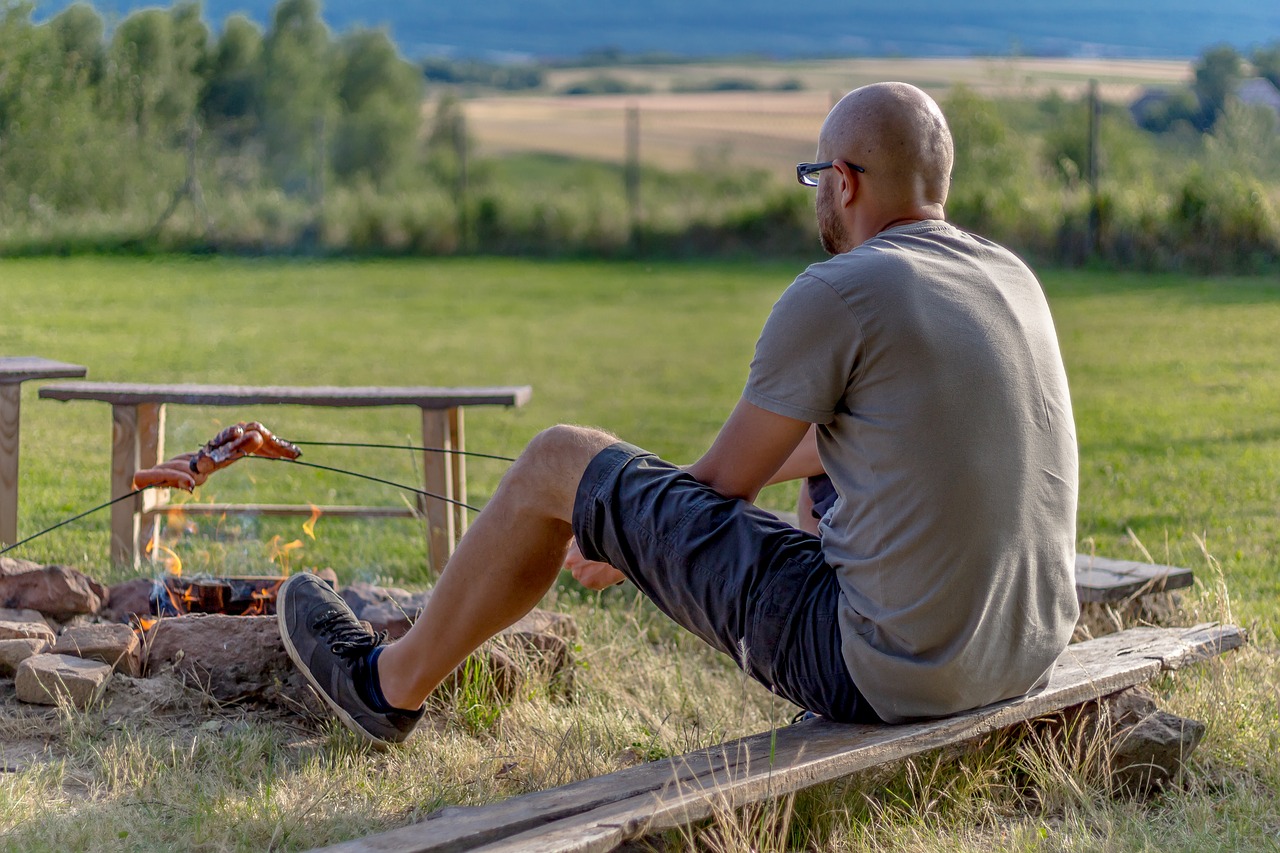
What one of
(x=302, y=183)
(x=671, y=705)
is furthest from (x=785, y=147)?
(x=671, y=705)

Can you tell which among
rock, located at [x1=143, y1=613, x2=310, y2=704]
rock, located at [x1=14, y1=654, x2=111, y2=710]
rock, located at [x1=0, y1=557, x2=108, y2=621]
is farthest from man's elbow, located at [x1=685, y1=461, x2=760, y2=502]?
rock, located at [x1=0, y1=557, x2=108, y2=621]

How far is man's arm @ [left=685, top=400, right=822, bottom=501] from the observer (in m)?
2.33

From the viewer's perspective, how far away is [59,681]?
3.13 m

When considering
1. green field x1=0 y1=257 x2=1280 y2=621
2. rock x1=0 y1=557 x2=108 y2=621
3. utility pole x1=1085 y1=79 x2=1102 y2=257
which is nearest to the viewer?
rock x1=0 y1=557 x2=108 y2=621

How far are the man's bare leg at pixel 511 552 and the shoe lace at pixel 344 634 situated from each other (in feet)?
0.80

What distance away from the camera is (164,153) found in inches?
757

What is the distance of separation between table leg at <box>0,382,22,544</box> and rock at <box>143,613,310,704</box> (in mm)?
1341

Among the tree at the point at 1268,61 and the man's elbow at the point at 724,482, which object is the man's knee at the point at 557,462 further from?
the tree at the point at 1268,61

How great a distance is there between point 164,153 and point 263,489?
14.6 m

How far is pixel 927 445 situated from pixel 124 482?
3.04 m

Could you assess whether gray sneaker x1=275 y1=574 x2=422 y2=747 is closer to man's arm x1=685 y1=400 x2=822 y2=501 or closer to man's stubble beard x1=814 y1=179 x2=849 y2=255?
man's arm x1=685 y1=400 x2=822 y2=501

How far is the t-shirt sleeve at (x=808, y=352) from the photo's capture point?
223cm

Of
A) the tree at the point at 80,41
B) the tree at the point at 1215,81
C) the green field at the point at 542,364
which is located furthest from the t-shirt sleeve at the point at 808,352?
the tree at the point at 1215,81

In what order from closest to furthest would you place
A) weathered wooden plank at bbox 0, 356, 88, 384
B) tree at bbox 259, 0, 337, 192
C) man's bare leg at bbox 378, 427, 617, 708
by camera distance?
1. man's bare leg at bbox 378, 427, 617, 708
2. weathered wooden plank at bbox 0, 356, 88, 384
3. tree at bbox 259, 0, 337, 192
